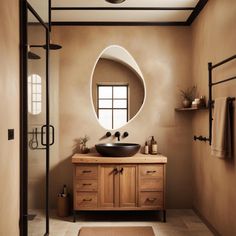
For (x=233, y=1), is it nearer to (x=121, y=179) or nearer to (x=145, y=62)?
(x=145, y=62)

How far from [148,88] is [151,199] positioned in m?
1.45

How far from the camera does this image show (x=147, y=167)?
11.9 ft

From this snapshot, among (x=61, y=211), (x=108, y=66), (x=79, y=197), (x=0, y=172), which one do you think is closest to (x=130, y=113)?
(x=108, y=66)

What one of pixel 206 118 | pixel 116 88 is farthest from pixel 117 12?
pixel 206 118

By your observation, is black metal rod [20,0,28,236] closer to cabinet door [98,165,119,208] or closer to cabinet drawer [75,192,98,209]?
cabinet drawer [75,192,98,209]

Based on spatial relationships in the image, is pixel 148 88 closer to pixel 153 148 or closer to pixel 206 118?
pixel 153 148

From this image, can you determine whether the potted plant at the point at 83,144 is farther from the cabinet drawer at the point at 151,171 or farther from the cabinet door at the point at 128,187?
the cabinet drawer at the point at 151,171

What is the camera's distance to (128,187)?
3.61 meters

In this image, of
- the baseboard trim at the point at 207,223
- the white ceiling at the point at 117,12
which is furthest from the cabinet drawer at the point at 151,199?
the white ceiling at the point at 117,12

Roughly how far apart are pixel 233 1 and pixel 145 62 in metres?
1.63

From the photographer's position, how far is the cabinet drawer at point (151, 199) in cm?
361

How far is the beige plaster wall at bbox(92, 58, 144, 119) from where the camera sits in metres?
3.99

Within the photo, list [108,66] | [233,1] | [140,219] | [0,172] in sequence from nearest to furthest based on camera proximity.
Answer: [0,172] < [233,1] < [140,219] < [108,66]

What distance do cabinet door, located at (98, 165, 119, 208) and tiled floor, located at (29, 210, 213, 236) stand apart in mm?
229
